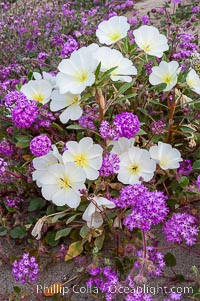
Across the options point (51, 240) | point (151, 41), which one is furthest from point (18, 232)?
point (151, 41)

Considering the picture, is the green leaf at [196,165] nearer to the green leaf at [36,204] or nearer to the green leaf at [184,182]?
the green leaf at [184,182]

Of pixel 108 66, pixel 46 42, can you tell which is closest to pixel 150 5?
pixel 46 42

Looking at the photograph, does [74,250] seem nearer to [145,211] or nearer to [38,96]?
[145,211]

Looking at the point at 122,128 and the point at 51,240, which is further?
the point at 51,240

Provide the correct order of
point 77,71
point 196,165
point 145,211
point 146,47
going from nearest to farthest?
point 145,211, point 77,71, point 196,165, point 146,47

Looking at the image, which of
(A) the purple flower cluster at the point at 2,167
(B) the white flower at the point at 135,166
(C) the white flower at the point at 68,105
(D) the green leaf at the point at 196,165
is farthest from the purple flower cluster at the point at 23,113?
(D) the green leaf at the point at 196,165

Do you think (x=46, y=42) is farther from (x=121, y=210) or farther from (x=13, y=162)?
(x=121, y=210)
